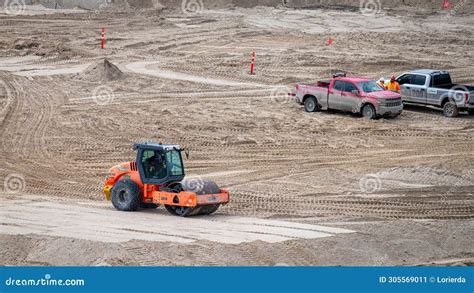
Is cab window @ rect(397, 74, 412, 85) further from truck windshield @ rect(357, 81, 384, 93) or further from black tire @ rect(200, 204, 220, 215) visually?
black tire @ rect(200, 204, 220, 215)

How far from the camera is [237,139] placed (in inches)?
1135

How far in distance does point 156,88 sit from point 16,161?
11898 mm

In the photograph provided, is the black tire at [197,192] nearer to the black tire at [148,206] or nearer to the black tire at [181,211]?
the black tire at [181,211]

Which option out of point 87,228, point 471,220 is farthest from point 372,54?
point 87,228

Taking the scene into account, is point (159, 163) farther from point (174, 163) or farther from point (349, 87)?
point (349, 87)

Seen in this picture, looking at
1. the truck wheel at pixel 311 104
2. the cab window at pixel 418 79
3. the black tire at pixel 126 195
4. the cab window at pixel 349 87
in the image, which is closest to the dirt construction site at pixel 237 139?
the black tire at pixel 126 195

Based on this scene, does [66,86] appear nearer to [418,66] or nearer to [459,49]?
[418,66]

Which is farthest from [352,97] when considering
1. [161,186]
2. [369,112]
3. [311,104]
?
[161,186]

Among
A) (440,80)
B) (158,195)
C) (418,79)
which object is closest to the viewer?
(158,195)

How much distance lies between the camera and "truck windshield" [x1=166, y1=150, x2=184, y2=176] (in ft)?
64.6

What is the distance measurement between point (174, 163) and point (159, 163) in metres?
0.30

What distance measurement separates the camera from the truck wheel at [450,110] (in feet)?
106

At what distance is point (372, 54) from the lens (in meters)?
44.2

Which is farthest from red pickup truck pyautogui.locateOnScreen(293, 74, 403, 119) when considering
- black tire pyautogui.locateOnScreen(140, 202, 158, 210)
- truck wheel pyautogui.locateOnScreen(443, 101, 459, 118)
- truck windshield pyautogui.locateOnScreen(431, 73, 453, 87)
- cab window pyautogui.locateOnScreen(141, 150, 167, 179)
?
cab window pyautogui.locateOnScreen(141, 150, 167, 179)
